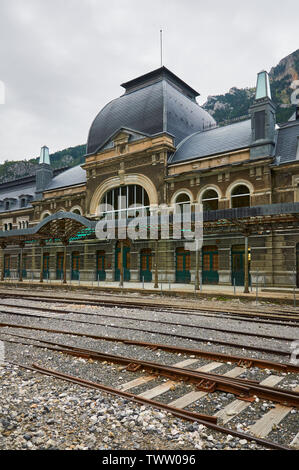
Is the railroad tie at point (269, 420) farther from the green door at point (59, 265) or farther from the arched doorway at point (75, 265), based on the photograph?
the green door at point (59, 265)

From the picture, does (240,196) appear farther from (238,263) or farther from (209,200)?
(238,263)

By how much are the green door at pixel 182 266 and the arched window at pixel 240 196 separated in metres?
5.52

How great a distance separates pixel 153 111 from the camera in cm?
3000

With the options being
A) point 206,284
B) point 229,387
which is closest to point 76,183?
point 206,284

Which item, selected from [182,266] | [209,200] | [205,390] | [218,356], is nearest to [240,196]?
[209,200]

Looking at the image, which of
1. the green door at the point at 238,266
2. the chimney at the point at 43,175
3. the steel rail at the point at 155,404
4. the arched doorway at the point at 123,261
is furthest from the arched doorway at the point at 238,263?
the chimney at the point at 43,175

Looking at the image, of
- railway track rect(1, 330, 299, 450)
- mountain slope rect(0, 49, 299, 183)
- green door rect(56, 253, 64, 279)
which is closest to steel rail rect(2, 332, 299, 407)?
railway track rect(1, 330, 299, 450)

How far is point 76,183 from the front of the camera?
36094mm

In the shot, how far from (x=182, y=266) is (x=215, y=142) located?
429 inches

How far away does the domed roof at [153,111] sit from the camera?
1172 inches

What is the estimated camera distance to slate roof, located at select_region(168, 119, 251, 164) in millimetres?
26250

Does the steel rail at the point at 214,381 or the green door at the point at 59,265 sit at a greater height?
the green door at the point at 59,265

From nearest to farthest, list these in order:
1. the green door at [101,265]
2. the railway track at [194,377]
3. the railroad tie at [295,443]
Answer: the railroad tie at [295,443] < the railway track at [194,377] < the green door at [101,265]

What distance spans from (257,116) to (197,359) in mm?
22378
